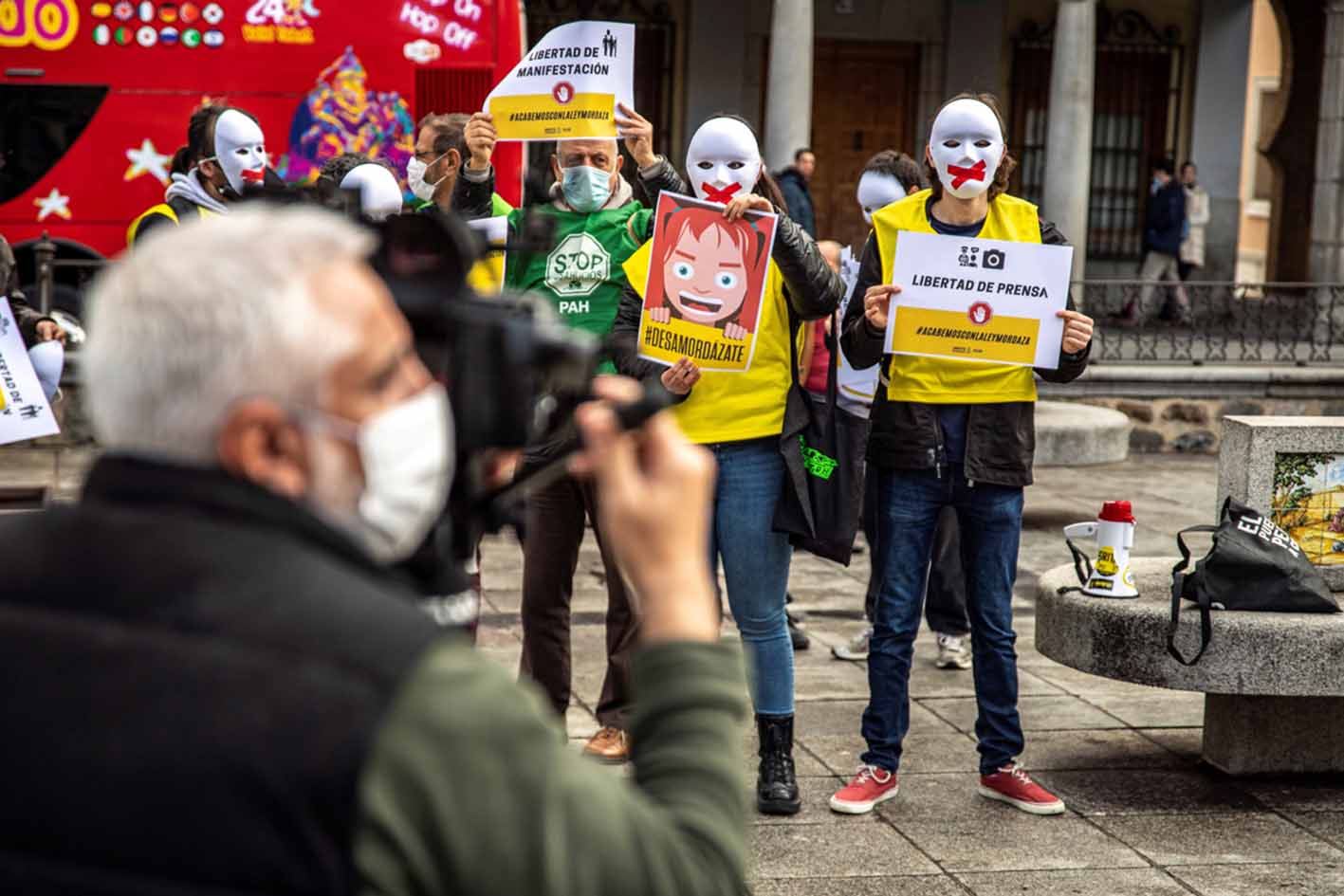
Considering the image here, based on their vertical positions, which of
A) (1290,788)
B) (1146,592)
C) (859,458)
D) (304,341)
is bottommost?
(1290,788)

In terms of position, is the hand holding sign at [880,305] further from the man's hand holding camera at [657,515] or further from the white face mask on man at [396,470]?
the white face mask on man at [396,470]

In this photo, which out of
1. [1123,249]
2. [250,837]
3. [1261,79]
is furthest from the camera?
[1261,79]

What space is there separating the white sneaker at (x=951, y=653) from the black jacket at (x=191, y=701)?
5571 mm

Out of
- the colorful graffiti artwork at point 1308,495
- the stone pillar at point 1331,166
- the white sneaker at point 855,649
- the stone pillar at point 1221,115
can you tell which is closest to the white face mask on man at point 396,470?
the colorful graffiti artwork at point 1308,495

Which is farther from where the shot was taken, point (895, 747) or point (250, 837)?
point (895, 747)

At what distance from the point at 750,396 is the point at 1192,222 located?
16.1 m

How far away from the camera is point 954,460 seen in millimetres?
5168

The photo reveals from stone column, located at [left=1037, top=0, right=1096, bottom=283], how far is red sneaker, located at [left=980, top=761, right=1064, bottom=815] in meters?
12.2

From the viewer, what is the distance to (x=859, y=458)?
16.9ft

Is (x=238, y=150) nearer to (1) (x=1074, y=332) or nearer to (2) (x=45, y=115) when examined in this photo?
(1) (x=1074, y=332)

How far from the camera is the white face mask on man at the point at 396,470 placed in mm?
1566

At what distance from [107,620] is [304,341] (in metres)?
0.27

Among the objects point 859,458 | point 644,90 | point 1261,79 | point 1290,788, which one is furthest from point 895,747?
point 1261,79

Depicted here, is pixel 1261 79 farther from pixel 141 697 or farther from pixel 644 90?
pixel 141 697
